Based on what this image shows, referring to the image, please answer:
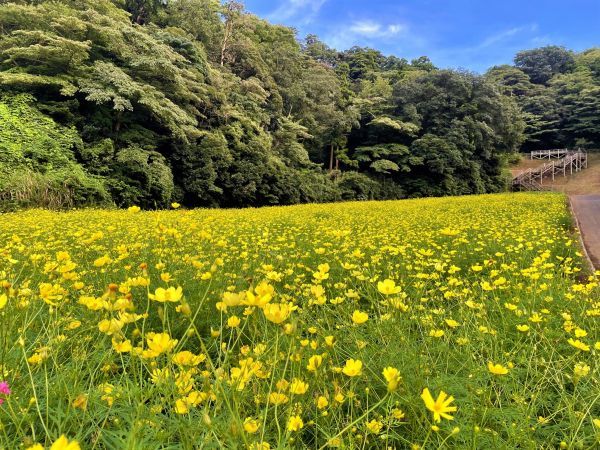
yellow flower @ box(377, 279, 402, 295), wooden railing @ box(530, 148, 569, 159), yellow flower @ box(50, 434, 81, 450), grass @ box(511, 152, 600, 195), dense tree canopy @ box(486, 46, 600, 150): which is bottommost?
grass @ box(511, 152, 600, 195)

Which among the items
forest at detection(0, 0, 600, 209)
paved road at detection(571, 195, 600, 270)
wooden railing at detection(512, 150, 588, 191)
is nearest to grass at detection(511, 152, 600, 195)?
wooden railing at detection(512, 150, 588, 191)

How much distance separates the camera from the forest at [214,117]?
11242mm

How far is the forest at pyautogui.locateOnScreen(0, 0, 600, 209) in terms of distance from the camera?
11.2 metres

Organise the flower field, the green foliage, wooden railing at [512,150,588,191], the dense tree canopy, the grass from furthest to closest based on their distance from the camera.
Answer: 1. the dense tree canopy
2. wooden railing at [512,150,588,191]
3. the grass
4. the green foliage
5. the flower field

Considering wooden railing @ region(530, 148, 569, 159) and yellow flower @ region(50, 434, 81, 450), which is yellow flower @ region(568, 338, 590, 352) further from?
wooden railing @ region(530, 148, 569, 159)

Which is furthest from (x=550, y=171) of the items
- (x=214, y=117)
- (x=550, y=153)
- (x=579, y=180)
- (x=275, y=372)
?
(x=275, y=372)

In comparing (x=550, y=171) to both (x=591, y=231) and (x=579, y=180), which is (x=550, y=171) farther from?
(x=591, y=231)

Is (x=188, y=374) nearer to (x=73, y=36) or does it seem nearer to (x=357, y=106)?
(x=73, y=36)

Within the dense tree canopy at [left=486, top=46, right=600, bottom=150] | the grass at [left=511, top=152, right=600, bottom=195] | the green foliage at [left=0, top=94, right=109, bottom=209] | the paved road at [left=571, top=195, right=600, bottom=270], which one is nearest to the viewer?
the paved road at [left=571, top=195, right=600, bottom=270]

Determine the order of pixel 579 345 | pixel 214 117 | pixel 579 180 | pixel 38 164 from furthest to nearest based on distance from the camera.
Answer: pixel 579 180
pixel 214 117
pixel 38 164
pixel 579 345

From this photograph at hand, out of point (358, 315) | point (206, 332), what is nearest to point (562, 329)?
point (358, 315)

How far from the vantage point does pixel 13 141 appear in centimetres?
999

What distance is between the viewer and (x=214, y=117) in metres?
15.9

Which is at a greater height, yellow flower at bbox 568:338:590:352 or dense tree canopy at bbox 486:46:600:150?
dense tree canopy at bbox 486:46:600:150
